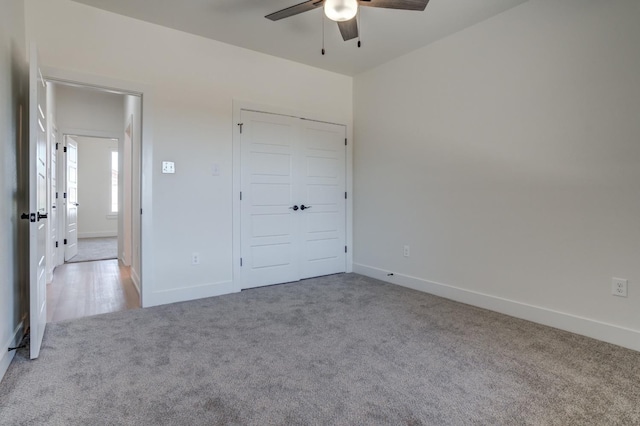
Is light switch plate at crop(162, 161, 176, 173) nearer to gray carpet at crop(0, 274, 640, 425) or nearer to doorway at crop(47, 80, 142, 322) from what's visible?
doorway at crop(47, 80, 142, 322)

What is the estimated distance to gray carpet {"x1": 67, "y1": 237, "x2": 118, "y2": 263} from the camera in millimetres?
6031

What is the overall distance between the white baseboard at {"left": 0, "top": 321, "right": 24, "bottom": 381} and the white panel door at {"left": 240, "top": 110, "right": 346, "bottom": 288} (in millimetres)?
1931

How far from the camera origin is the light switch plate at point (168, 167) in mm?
3371

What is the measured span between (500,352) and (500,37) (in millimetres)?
2682

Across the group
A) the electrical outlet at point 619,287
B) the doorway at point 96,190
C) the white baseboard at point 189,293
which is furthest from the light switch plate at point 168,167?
the doorway at point 96,190

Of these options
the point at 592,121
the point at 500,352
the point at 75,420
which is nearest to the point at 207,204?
the point at 75,420

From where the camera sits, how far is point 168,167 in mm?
3395

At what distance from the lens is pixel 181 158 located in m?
3.47

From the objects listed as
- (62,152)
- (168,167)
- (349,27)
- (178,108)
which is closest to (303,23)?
(349,27)

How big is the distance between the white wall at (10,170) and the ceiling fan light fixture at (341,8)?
200 centimetres

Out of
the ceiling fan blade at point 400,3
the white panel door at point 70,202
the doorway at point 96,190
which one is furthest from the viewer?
the doorway at point 96,190

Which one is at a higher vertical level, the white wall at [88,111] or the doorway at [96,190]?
the white wall at [88,111]

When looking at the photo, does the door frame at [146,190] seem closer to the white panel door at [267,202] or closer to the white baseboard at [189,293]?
the white baseboard at [189,293]

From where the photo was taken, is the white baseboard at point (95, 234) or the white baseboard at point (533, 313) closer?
the white baseboard at point (533, 313)
